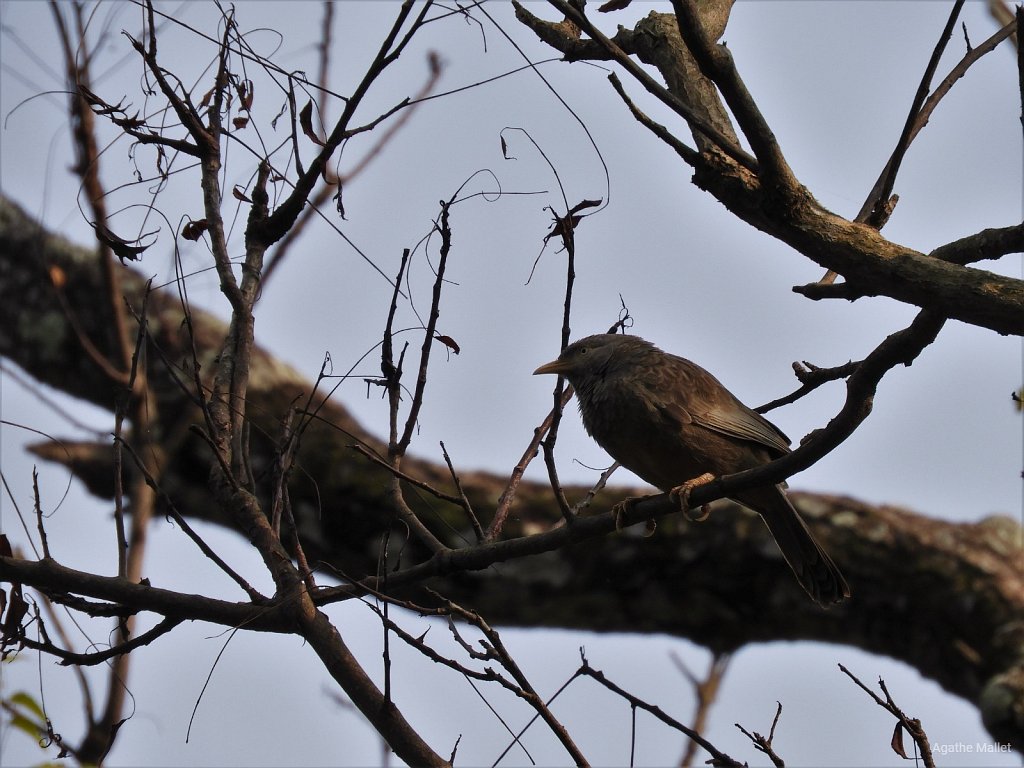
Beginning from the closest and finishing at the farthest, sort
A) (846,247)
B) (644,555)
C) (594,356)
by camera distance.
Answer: (846,247) < (594,356) < (644,555)

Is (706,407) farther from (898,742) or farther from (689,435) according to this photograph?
(898,742)

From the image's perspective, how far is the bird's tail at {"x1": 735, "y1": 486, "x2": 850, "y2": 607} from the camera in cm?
464

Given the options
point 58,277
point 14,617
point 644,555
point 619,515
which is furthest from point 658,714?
point 58,277

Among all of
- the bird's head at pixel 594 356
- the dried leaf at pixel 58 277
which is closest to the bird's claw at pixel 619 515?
the bird's head at pixel 594 356

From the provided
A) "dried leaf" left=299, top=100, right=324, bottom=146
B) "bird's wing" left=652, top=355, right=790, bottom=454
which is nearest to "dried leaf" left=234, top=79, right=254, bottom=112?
"dried leaf" left=299, top=100, right=324, bottom=146

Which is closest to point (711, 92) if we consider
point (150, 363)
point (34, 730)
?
point (34, 730)

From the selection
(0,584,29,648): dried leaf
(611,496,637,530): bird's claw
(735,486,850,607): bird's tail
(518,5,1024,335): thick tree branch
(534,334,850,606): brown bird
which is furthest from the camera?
(735,486,850,607): bird's tail

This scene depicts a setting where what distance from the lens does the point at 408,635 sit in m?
2.71

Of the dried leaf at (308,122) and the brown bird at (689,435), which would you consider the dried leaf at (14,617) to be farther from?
the brown bird at (689,435)

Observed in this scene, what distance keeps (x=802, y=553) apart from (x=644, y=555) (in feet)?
4.23

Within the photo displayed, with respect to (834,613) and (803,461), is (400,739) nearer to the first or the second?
(803,461)

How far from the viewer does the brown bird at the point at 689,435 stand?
441 centimetres

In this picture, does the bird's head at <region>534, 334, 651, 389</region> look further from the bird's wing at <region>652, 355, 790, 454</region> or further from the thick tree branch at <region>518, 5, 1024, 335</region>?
the thick tree branch at <region>518, 5, 1024, 335</region>

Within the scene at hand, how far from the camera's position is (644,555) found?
5871mm
